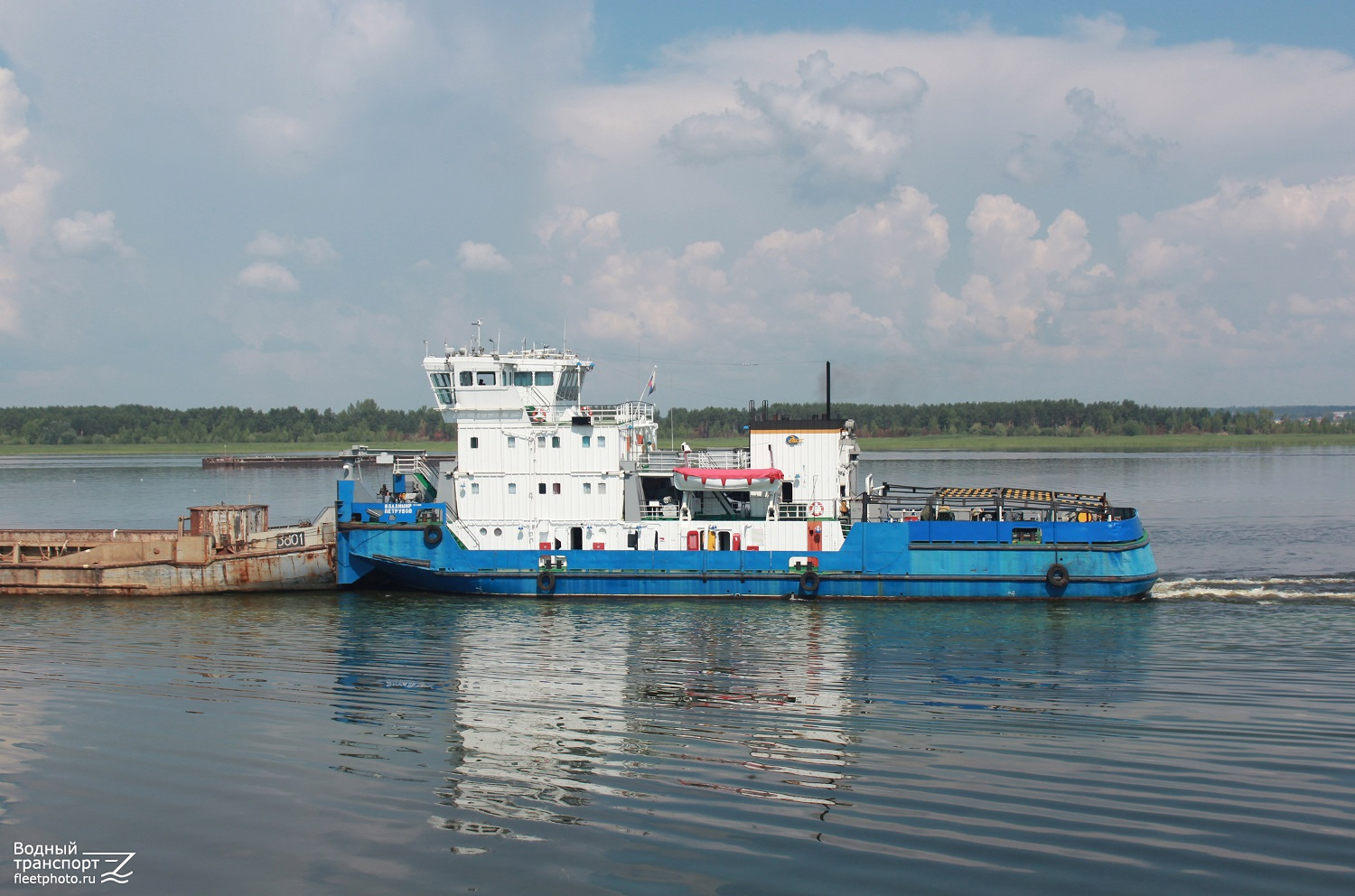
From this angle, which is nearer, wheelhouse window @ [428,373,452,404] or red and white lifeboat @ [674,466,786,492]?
red and white lifeboat @ [674,466,786,492]

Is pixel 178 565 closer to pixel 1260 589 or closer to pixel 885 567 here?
pixel 885 567

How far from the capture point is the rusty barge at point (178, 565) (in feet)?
104

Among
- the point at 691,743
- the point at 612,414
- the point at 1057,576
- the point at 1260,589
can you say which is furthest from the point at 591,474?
the point at 1260,589

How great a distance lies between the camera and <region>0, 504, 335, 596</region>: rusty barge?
31.7m

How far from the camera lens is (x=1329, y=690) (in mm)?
18562

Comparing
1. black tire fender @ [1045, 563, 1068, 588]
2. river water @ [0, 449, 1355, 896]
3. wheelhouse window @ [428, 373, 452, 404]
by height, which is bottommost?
river water @ [0, 449, 1355, 896]

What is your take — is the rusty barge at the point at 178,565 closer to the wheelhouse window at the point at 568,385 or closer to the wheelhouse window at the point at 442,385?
the wheelhouse window at the point at 442,385

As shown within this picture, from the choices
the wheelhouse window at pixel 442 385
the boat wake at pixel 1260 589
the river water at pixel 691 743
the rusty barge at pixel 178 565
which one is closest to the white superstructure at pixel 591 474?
the wheelhouse window at pixel 442 385

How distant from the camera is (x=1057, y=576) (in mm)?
28156

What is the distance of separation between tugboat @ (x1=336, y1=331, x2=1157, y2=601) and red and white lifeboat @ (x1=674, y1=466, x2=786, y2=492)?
0.14 ft

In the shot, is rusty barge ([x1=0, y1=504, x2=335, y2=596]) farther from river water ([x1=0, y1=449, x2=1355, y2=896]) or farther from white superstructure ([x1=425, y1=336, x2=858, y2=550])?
white superstructure ([x1=425, y1=336, x2=858, y2=550])

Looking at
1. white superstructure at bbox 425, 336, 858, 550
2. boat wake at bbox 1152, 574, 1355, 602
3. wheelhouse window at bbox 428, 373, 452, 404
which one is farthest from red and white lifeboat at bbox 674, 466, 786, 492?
boat wake at bbox 1152, 574, 1355, 602

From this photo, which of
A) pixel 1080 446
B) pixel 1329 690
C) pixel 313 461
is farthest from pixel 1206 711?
pixel 1080 446

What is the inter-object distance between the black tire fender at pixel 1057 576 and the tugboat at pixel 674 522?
35 millimetres
